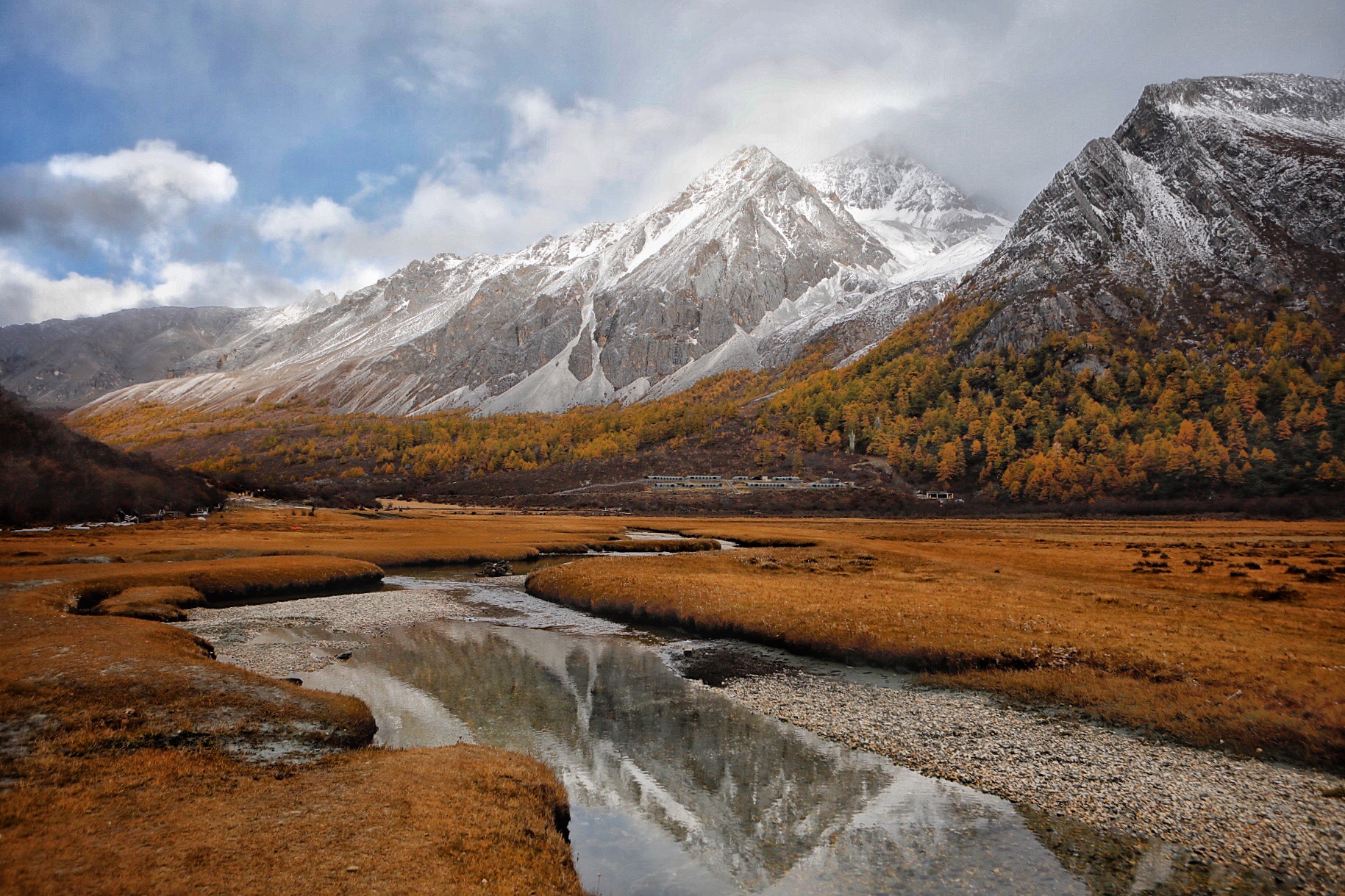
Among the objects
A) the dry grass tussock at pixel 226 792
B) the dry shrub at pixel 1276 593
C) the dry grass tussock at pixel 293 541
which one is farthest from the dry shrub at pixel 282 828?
the dry shrub at pixel 1276 593

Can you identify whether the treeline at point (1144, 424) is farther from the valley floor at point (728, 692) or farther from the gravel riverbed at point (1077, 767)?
the gravel riverbed at point (1077, 767)

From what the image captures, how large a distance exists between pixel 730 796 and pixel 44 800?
48.1ft

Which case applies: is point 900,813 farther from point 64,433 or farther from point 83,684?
point 64,433

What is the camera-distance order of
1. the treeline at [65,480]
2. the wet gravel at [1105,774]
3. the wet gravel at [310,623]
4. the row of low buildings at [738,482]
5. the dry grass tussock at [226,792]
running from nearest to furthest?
the dry grass tussock at [226,792] < the wet gravel at [1105,774] < the wet gravel at [310,623] < the treeline at [65,480] < the row of low buildings at [738,482]

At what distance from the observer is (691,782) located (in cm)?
1770

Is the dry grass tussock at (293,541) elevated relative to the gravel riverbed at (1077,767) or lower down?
elevated

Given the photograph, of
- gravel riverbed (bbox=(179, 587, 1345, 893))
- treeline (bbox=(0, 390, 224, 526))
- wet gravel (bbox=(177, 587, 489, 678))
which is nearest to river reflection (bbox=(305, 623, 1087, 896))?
gravel riverbed (bbox=(179, 587, 1345, 893))

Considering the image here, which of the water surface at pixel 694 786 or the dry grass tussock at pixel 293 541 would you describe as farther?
the dry grass tussock at pixel 293 541

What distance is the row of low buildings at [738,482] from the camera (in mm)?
164000

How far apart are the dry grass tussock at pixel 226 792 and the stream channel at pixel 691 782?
2.03 metres

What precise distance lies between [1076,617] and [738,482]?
14456 centimetres

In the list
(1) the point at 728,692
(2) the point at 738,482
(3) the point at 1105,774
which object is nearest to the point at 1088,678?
(3) the point at 1105,774

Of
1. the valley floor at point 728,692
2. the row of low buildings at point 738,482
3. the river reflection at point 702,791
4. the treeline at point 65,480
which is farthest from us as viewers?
the row of low buildings at point 738,482

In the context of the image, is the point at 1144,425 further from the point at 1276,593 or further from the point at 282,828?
the point at 282,828
